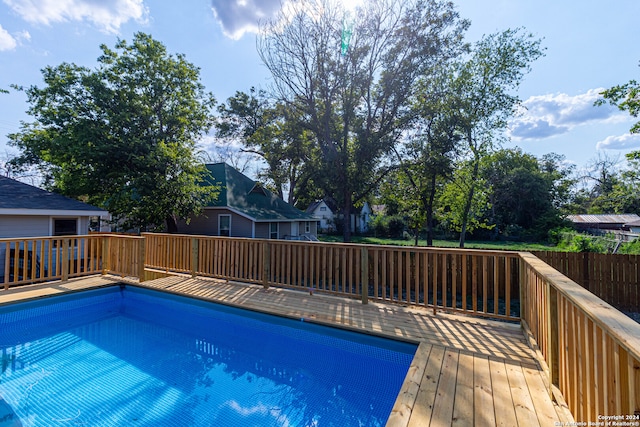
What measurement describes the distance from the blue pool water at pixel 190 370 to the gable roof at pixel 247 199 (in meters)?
9.18

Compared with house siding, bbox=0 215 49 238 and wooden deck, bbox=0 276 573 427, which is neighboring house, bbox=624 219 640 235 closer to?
wooden deck, bbox=0 276 573 427

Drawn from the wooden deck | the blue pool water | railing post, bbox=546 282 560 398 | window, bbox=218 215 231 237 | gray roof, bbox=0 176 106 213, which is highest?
gray roof, bbox=0 176 106 213

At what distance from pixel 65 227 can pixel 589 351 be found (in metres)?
12.7

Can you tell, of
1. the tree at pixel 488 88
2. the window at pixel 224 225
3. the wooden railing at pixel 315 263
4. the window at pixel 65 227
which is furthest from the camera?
the window at pixel 224 225

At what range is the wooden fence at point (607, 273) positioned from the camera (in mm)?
6020

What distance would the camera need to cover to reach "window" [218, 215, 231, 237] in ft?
46.8

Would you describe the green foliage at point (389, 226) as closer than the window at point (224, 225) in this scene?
No

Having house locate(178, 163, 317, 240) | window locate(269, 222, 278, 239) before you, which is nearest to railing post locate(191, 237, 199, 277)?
house locate(178, 163, 317, 240)

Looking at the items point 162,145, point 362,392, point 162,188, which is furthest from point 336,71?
point 362,392

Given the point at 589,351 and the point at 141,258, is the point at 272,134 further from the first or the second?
the point at 589,351

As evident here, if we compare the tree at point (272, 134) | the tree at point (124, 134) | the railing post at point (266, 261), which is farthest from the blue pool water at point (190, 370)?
the tree at point (272, 134)

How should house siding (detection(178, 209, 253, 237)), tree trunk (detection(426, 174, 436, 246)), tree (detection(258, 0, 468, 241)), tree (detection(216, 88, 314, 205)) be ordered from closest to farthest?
tree (detection(258, 0, 468, 241))
tree trunk (detection(426, 174, 436, 246))
house siding (detection(178, 209, 253, 237))
tree (detection(216, 88, 314, 205))

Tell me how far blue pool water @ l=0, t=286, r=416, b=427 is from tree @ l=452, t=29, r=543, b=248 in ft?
38.1

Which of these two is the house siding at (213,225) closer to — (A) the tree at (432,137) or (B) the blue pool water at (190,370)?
(A) the tree at (432,137)
